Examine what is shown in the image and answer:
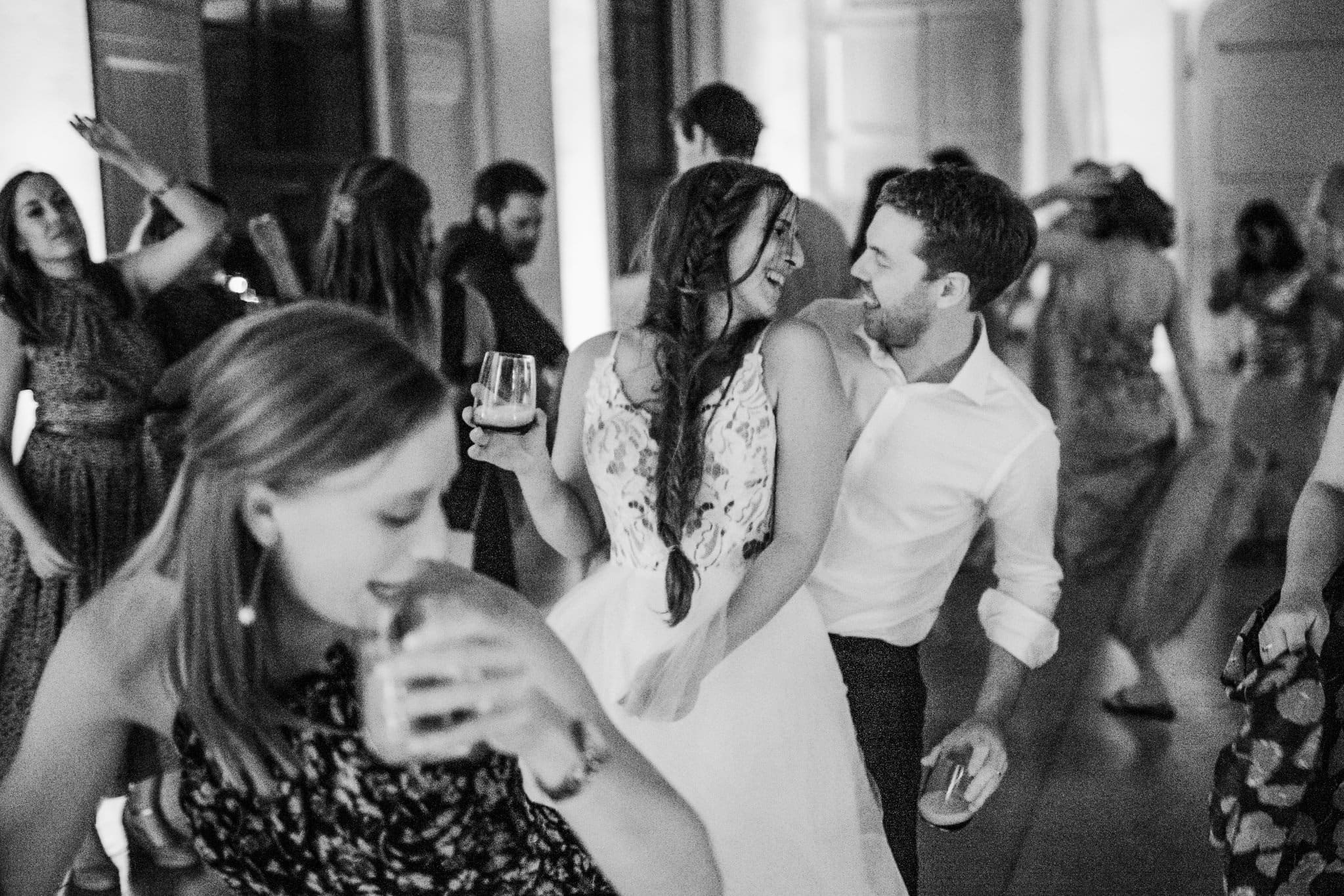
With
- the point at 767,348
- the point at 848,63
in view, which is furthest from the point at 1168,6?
the point at 767,348

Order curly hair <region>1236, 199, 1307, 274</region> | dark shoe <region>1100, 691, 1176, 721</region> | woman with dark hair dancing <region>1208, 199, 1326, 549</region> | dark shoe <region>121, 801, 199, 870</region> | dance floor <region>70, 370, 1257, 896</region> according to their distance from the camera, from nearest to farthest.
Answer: dark shoe <region>121, 801, 199, 870</region>
dance floor <region>70, 370, 1257, 896</region>
dark shoe <region>1100, 691, 1176, 721</region>
woman with dark hair dancing <region>1208, 199, 1326, 549</region>
curly hair <region>1236, 199, 1307, 274</region>

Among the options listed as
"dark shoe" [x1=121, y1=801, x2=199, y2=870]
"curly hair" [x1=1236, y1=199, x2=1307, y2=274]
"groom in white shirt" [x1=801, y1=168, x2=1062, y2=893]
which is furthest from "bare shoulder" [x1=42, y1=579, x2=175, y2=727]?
"curly hair" [x1=1236, y1=199, x2=1307, y2=274]

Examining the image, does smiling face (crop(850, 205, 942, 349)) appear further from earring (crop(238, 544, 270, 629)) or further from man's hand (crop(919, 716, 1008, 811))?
earring (crop(238, 544, 270, 629))

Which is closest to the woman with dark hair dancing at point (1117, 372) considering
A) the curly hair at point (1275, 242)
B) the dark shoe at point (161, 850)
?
the curly hair at point (1275, 242)

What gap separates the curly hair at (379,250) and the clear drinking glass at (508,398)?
5.34 ft

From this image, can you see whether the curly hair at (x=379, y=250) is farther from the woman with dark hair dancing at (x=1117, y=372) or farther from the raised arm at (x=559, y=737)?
the raised arm at (x=559, y=737)

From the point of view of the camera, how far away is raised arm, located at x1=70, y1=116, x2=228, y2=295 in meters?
4.11

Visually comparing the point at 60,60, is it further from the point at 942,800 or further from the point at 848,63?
the point at 848,63

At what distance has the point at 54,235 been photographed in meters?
3.73

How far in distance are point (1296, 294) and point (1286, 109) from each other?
5.04 meters

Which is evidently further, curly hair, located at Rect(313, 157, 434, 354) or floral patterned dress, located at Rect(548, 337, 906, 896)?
curly hair, located at Rect(313, 157, 434, 354)

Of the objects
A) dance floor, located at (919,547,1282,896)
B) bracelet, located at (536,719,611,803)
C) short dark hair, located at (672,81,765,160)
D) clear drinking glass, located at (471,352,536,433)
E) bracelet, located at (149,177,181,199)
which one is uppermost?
short dark hair, located at (672,81,765,160)

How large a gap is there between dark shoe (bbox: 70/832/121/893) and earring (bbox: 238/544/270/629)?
2389mm

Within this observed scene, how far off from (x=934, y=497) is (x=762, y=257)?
45 centimetres
